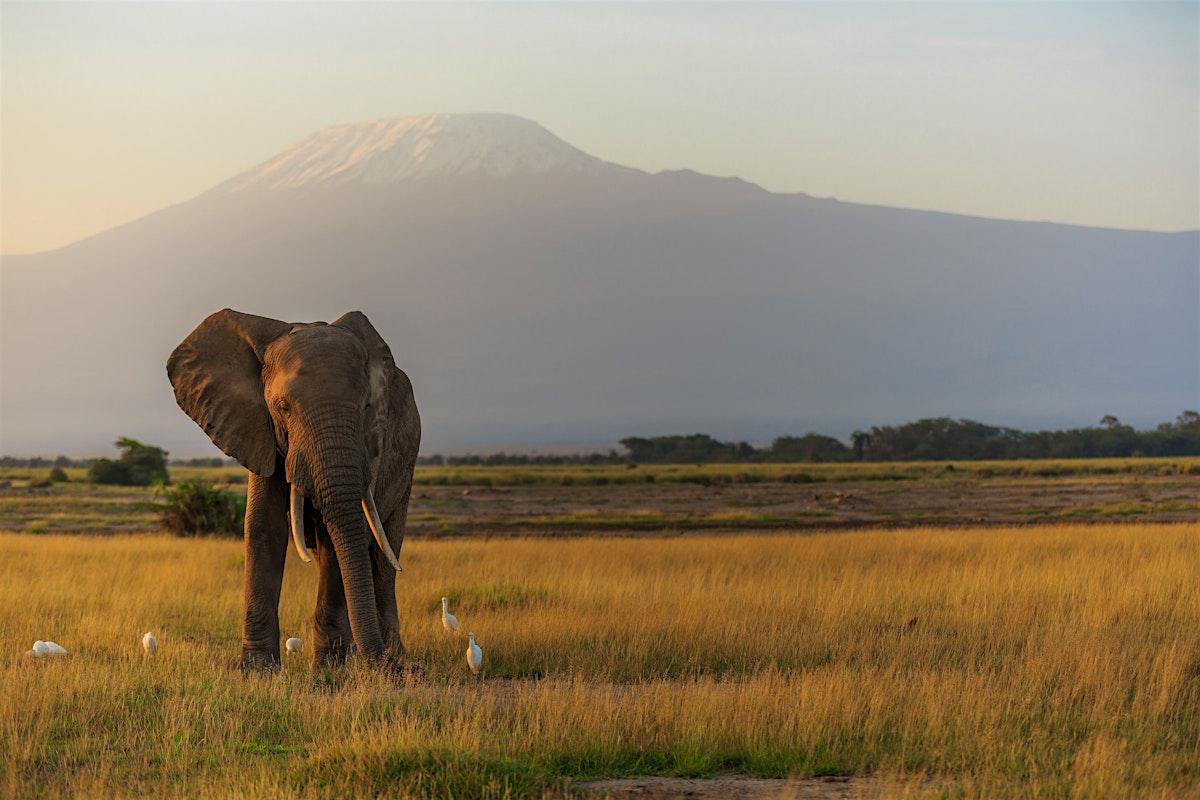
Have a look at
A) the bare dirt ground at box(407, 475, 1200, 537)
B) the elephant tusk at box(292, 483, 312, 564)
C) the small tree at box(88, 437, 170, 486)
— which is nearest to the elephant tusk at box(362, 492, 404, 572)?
the elephant tusk at box(292, 483, 312, 564)

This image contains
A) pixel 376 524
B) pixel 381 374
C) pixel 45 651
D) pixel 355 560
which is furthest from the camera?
pixel 45 651

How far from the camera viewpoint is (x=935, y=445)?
5512 inches

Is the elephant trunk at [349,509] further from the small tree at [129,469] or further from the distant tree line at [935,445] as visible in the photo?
the distant tree line at [935,445]

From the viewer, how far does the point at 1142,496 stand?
4788cm

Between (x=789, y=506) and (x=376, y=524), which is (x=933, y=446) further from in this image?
(x=376, y=524)

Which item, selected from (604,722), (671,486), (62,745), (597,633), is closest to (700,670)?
(597,633)

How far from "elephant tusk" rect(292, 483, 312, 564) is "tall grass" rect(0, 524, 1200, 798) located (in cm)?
113

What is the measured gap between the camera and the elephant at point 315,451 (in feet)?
33.8

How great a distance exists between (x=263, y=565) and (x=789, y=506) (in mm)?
39049

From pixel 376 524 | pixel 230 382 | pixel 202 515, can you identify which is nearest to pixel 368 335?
pixel 230 382

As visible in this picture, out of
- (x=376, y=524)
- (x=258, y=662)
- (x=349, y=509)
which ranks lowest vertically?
(x=258, y=662)

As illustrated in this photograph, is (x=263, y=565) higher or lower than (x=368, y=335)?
lower

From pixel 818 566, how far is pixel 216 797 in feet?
50.6

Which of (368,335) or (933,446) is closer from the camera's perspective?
(368,335)
